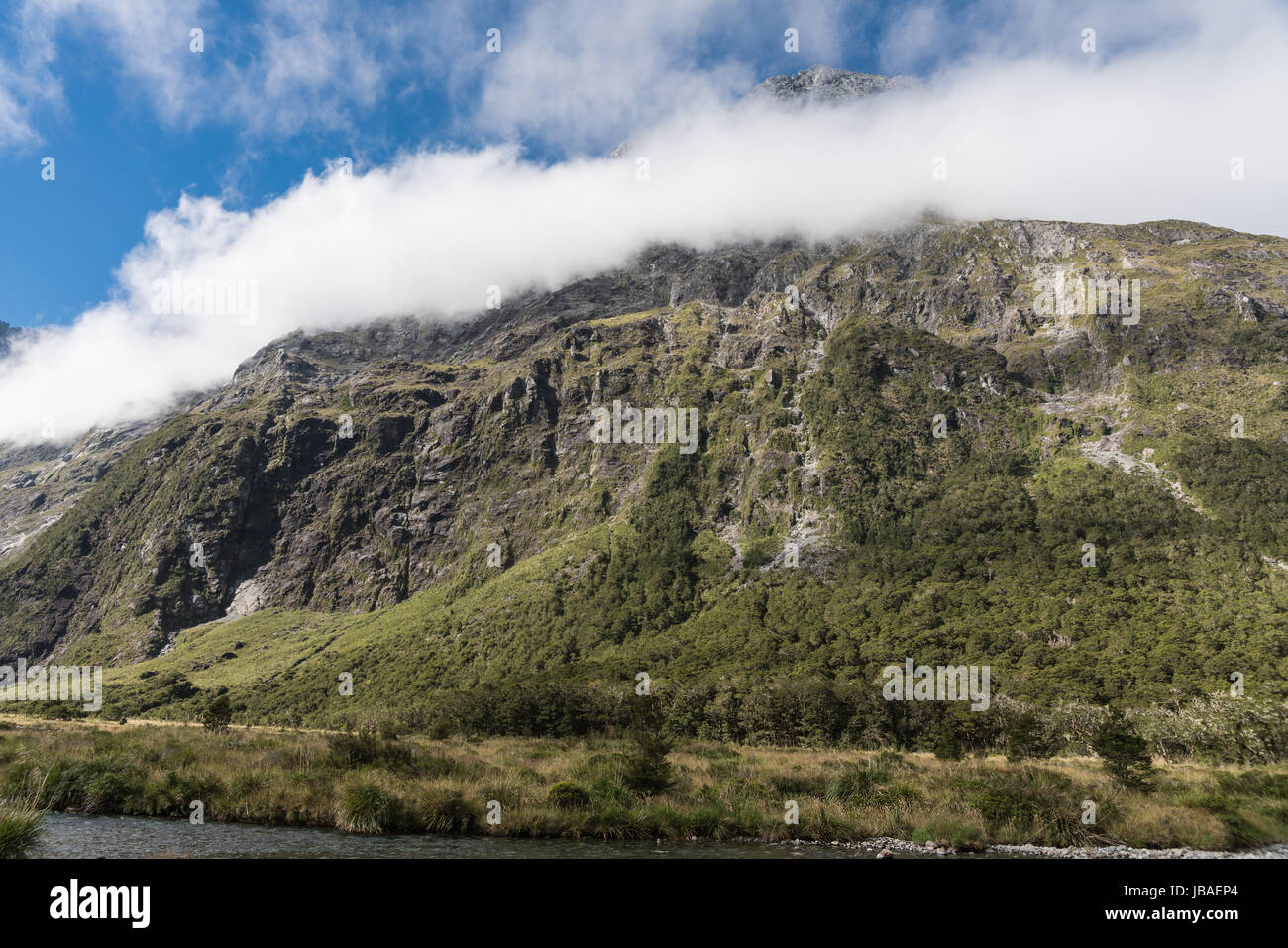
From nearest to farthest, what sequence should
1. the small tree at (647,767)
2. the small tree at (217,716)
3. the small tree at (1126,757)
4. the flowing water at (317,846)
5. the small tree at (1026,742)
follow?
the flowing water at (317,846) < the small tree at (647,767) < the small tree at (1126,757) < the small tree at (1026,742) < the small tree at (217,716)

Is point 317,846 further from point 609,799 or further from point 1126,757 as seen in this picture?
point 1126,757

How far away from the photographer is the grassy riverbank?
2300 centimetres

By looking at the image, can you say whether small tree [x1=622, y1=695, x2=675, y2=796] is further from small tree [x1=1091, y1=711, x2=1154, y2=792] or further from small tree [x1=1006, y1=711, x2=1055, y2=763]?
small tree [x1=1006, y1=711, x2=1055, y2=763]

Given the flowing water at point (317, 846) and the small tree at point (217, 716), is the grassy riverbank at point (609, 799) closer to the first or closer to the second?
the flowing water at point (317, 846)

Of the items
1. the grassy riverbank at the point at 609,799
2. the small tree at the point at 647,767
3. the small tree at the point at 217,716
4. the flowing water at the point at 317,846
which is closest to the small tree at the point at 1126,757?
the grassy riverbank at the point at 609,799

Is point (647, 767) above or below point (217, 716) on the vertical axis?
above

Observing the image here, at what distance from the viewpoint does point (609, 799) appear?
24938mm

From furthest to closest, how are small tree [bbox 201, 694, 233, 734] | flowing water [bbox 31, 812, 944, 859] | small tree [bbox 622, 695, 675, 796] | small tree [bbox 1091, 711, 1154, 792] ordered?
small tree [bbox 201, 694, 233, 734] → small tree [bbox 1091, 711, 1154, 792] → small tree [bbox 622, 695, 675, 796] → flowing water [bbox 31, 812, 944, 859]

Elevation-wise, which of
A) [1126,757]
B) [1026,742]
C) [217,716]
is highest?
[1126,757]

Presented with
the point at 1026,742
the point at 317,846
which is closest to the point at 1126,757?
the point at 1026,742

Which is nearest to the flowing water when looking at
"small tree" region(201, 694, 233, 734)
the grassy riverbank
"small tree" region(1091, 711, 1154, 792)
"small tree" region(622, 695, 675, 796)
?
the grassy riverbank

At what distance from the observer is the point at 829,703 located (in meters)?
85.1

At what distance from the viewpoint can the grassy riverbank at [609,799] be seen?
23.0 meters
